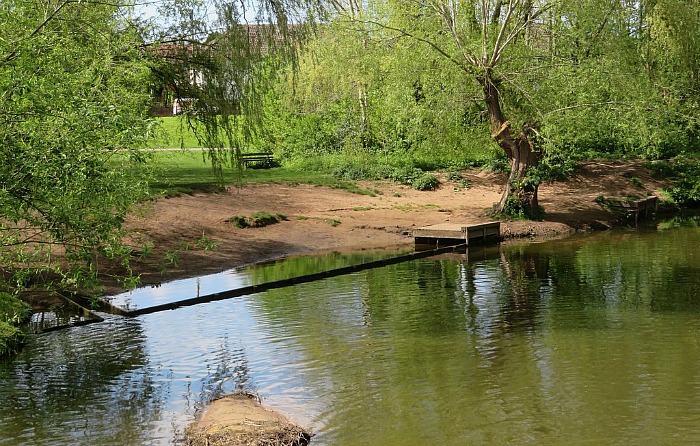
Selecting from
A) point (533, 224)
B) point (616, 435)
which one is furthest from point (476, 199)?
point (616, 435)

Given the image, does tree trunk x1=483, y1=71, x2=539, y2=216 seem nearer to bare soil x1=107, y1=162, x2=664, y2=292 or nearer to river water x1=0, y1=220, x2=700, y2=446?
bare soil x1=107, y1=162, x2=664, y2=292

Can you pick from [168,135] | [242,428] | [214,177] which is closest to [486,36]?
[214,177]

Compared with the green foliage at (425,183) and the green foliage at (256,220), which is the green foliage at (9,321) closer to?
the green foliage at (256,220)

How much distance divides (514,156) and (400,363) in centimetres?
1374

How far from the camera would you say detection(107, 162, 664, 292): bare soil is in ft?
64.8

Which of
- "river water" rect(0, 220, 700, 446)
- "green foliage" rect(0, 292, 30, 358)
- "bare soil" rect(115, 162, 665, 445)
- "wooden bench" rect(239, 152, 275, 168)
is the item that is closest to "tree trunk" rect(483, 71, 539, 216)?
"bare soil" rect(115, 162, 665, 445)

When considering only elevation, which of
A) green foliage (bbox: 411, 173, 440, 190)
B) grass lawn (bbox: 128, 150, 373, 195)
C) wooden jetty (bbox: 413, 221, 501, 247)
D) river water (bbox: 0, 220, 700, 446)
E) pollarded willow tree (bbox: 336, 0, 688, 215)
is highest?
pollarded willow tree (bbox: 336, 0, 688, 215)

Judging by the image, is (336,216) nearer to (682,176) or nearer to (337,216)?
(337,216)

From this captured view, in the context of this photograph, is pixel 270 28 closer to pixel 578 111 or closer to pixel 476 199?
pixel 578 111

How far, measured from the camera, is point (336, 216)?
24891 mm

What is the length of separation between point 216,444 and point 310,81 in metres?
25.0

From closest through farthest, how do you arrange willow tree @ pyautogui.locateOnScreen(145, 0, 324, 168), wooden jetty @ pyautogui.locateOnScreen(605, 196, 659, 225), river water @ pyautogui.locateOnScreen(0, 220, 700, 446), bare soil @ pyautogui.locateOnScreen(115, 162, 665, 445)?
river water @ pyautogui.locateOnScreen(0, 220, 700, 446), willow tree @ pyautogui.locateOnScreen(145, 0, 324, 168), bare soil @ pyautogui.locateOnScreen(115, 162, 665, 445), wooden jetty @ pyautogui.locateOnScreen(605, 196, 659, 225)

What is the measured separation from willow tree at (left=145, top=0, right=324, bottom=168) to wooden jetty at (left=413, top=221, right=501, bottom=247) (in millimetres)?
6174

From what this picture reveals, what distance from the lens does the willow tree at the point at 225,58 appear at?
48.9 feet
